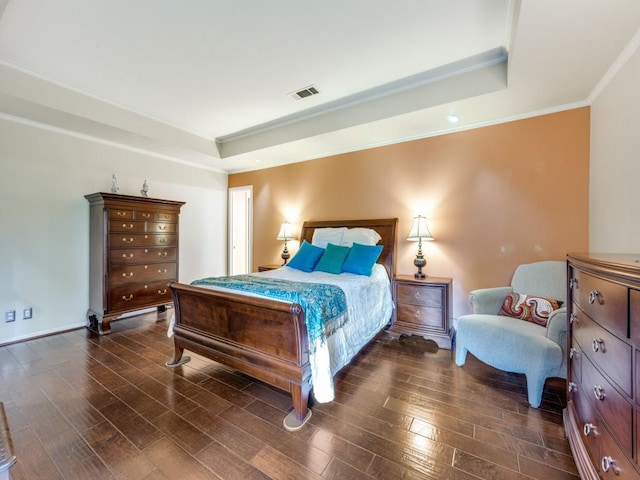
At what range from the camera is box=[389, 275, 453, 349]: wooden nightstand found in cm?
298

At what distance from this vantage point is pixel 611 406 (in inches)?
40.4

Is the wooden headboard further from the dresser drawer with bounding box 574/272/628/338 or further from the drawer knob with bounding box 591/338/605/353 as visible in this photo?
the drawer knob with bounding box 591/338/605/353

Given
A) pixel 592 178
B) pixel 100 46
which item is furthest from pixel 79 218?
pixel 592 178

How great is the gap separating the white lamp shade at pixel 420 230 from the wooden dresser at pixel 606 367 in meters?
1.76

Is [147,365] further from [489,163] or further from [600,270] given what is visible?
[489,163]

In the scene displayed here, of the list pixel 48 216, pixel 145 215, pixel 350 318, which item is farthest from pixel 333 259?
pixel 48 216

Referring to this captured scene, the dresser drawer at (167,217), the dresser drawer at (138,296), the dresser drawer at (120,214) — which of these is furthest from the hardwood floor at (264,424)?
the dresser drawer at (167,217)

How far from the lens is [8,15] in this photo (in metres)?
2.02

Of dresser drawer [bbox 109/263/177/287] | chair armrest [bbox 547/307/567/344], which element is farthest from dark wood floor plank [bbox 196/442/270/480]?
dresser drawer [bbox 109/263/177/287]

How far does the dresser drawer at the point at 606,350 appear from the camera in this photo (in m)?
0.93

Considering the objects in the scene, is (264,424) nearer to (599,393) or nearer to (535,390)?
(599,393)

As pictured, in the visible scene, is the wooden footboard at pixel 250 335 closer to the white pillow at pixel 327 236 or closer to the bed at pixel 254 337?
the bed at pixel 254 337

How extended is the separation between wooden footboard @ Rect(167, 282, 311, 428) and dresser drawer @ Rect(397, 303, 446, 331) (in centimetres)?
167

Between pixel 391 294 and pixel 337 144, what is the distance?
2.17 meters
